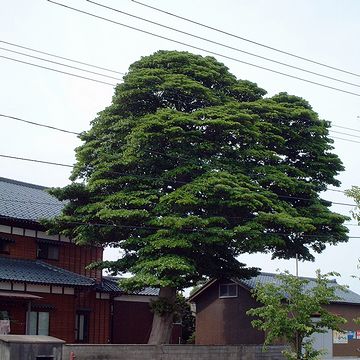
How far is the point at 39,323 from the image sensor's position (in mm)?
35219

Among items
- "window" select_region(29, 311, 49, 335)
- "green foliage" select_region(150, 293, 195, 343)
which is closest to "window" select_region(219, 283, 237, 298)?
"green foliage" select_region(150, 293, 195, 343)

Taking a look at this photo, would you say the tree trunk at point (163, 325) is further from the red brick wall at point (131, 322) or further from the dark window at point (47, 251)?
the red brick wall at point (131, 322)

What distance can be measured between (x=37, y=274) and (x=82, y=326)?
197 inches

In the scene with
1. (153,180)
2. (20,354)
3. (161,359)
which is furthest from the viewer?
(153,180)

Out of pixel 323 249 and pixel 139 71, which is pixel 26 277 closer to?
pixel 139 71

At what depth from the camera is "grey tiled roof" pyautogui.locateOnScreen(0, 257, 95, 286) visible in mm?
33406

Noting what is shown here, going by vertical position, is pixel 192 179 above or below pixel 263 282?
above

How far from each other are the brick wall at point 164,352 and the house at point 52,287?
15.4 feet

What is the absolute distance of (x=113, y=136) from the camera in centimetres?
3434

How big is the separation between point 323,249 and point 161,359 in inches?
440

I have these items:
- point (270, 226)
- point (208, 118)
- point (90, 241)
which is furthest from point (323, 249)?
point (90, 241)

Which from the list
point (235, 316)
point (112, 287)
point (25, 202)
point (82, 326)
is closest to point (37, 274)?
point (82, 326)

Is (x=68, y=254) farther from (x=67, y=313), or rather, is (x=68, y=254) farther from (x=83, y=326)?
(x=83, y=326)

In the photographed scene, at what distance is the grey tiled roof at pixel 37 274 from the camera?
33.4 metres
